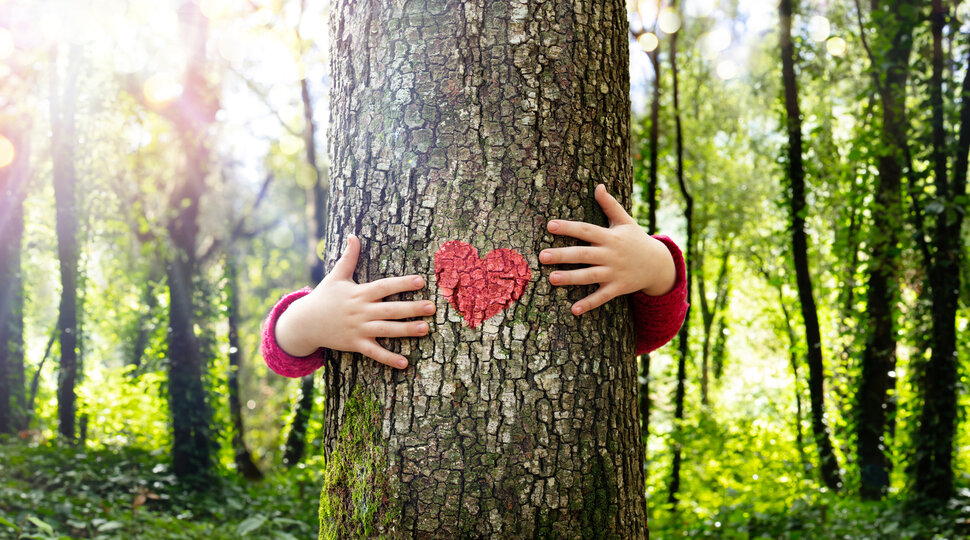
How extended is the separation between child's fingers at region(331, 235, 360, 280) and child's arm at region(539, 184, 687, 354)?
1.28 feet

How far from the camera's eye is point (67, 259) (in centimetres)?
633

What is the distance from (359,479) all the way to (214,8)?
11.4 meters

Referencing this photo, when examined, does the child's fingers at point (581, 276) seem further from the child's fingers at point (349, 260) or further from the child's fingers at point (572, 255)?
the child's fingers at point (349, 260)

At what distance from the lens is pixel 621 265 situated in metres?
1.19

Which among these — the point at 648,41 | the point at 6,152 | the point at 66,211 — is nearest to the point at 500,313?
the point at 648,41

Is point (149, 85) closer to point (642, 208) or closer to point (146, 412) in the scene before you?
point (146, 412)

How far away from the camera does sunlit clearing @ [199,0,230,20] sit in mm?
10266

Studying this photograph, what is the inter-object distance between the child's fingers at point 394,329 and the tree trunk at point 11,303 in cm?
746

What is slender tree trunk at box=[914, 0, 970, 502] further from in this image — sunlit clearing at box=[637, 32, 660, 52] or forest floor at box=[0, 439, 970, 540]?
sunlit clearing at box=[637, 32, 660, 52]

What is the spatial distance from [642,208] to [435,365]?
5794mm

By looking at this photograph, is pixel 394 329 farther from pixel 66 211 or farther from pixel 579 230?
pixel 66 211

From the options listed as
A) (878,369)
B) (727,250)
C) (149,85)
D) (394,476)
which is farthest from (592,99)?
(727,250)

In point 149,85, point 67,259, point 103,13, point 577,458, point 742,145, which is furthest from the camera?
point 742,145

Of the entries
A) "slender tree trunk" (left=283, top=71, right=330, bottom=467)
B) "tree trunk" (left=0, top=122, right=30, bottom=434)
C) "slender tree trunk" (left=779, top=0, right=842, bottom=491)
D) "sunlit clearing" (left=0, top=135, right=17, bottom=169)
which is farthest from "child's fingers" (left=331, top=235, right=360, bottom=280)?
"sunlit clearing" (left=0, top=135, right=17, bottom=169)
